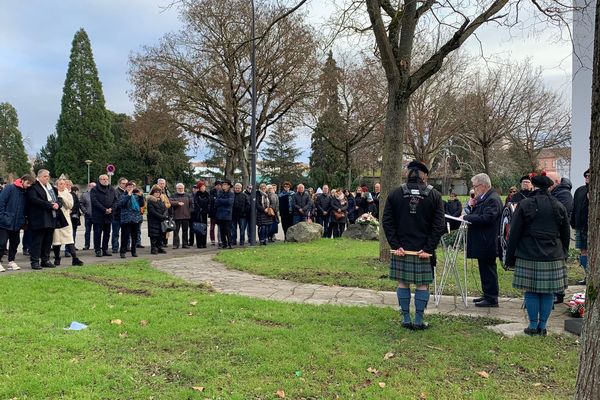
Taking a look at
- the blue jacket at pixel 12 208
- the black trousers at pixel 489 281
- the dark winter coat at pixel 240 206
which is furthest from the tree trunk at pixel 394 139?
the blue jacket at pixel 12 208

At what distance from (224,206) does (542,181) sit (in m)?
9.57

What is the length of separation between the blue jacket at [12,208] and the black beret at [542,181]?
966 centimetres

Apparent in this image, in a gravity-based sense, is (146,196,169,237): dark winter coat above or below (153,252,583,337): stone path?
above

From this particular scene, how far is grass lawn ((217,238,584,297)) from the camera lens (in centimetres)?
894

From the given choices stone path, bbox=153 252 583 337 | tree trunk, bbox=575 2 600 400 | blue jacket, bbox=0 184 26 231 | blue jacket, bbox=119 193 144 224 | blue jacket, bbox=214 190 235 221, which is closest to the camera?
tree trunk, bbox=575 2 600 400

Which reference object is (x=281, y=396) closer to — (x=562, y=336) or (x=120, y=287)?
(x=562, y=336)

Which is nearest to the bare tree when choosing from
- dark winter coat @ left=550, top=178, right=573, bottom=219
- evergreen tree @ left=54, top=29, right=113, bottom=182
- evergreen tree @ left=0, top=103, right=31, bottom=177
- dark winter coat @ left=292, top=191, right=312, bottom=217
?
dark winter coat @ left=292, top=191, right=312, bottom=217

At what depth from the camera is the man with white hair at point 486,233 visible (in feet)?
22.8

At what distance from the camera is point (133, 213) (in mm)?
12086

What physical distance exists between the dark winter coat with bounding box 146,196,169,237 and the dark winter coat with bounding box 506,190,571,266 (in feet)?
30.0

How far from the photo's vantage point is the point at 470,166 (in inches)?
1735

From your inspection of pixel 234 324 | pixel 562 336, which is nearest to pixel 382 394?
pixel 234 324

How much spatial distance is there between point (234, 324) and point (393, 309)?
2267 mm

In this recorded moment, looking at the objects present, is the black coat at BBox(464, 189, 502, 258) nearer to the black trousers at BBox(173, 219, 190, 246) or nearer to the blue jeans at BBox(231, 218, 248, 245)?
A: the blue jeans at BBox(231, 218, 248, 245)
